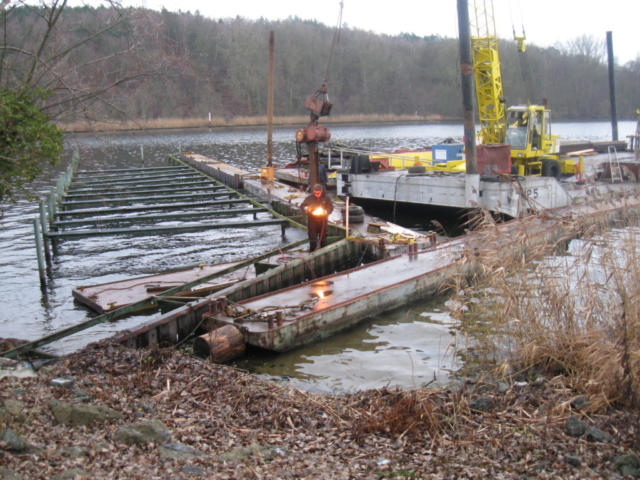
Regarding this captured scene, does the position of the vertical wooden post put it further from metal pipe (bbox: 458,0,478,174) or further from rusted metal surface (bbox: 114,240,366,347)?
metal pipe (bbox: 458,0,478,174)

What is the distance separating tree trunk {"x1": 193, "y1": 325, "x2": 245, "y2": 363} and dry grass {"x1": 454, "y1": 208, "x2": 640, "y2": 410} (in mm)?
3020

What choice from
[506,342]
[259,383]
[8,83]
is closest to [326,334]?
[259,383]

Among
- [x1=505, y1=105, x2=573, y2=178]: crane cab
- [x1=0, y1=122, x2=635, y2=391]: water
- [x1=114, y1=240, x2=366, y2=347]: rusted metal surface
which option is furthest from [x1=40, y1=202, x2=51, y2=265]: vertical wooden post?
[x1=505, y1=105, x2=573, y2=178]: crane cab

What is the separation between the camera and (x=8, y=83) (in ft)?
28.1

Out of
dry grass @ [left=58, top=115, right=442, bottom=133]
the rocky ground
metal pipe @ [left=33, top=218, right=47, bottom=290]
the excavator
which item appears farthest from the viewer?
dry grass @ [left=58, top=115, right=442, bottom=133]

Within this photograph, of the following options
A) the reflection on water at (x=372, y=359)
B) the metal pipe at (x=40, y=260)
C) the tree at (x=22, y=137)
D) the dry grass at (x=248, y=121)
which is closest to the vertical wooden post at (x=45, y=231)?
the metal pipe at (x=40, y=260)

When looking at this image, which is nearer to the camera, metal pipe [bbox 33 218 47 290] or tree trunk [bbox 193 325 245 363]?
tree trunk [bbox 193 325 245 363]

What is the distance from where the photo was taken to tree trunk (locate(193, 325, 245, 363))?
24.5ft

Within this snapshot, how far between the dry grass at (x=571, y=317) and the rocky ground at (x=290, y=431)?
0.34 meters

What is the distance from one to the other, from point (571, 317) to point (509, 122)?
15.0 m

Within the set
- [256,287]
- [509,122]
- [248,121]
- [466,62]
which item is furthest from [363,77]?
[256,287]

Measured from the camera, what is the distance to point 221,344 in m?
7.53

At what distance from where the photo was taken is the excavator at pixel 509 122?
18.5m

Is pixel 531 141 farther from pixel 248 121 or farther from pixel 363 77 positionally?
pixel 363 77
